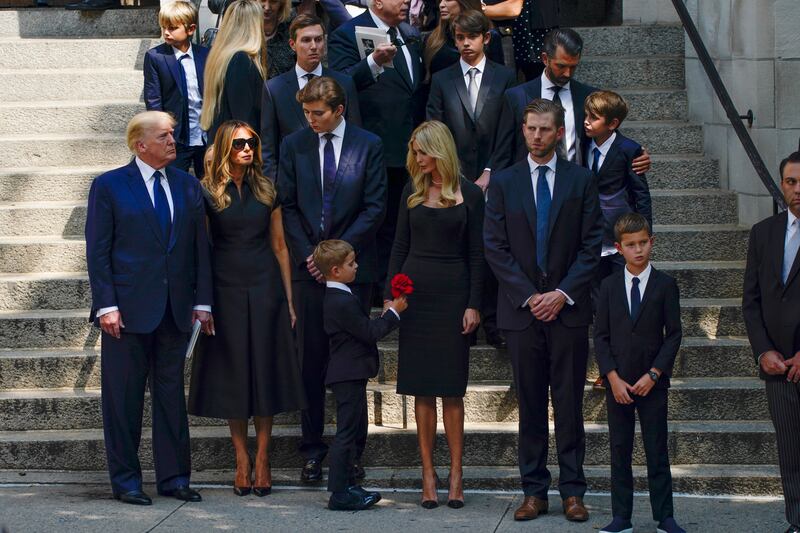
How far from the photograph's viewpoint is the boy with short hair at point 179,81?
998 cm

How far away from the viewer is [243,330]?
858 cm

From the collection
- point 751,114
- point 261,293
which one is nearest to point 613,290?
point 261,293

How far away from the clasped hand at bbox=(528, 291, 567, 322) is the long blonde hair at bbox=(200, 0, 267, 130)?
8.64 ft

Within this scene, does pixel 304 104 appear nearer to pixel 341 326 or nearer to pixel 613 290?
pixel 341 326

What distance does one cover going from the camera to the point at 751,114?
10203 millimetres

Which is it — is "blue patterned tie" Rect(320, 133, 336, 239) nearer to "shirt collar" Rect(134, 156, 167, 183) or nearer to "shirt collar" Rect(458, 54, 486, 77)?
"shirt collar" Rect(134, 156, 167, 183)

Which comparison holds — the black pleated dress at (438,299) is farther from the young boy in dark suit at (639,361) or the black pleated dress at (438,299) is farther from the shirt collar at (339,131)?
the young boy in dark suit at (639,361)

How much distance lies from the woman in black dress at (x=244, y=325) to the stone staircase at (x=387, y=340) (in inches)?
16.7

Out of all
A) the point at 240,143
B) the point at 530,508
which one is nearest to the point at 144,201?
the point at 240,143

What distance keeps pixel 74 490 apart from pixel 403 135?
295 cm

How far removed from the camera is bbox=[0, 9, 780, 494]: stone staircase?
884 centimetres

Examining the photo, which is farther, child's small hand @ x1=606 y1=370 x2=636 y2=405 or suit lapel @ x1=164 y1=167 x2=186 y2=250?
suit lapel @ x1=164 y1=167 x2=186 y2=250

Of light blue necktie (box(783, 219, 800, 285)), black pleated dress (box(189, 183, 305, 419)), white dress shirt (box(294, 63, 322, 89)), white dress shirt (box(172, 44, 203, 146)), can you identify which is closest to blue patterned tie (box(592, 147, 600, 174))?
light blue necktie (box(783, 219, 800, 285))

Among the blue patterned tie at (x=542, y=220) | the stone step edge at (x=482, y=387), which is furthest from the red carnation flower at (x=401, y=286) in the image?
the stone step edge at (x=482, y=387)
